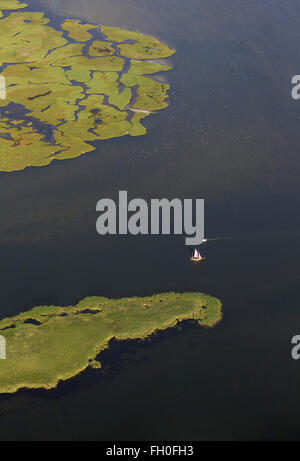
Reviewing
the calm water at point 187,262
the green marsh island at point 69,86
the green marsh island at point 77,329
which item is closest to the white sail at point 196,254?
the calm water at point 187,262

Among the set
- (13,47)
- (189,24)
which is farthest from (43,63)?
(189,24)

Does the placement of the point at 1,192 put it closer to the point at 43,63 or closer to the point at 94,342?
the point at 94,342

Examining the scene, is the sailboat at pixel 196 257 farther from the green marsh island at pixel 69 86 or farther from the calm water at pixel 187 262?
the green marsh island at pixel 69 86

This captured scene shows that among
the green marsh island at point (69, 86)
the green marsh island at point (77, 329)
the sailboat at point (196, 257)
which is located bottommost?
the green marsh island at point (77, 329)

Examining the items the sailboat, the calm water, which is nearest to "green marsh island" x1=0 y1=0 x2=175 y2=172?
the calm water

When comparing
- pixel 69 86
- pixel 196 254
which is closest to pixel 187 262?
pixel 196 254

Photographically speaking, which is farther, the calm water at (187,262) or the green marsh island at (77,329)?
the green marsh island at (77,329)
